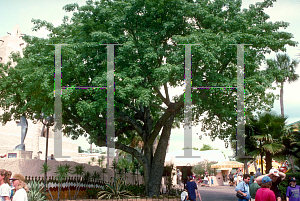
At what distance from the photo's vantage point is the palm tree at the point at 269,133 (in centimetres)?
1664

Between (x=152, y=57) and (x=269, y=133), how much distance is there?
880 cm

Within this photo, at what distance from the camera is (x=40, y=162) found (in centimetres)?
1552

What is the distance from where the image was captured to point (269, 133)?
56.6 ft

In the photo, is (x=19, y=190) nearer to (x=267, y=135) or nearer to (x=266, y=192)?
(x=266, y=192)

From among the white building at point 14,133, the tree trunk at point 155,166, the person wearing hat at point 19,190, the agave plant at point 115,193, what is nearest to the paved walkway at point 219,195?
the tree trunk at point 155,166

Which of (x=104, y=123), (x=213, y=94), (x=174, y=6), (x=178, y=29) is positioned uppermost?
(x=174, y=6)

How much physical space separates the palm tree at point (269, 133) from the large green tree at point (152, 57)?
232 centimetres

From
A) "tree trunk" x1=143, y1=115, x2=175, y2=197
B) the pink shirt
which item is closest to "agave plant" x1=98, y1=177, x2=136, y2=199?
"tree trunk" x1=143, y1=115, x2=175, y2=197

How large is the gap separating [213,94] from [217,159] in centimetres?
2925

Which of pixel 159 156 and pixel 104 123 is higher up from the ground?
pixel 104 123

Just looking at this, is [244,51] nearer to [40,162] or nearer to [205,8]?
[205,8]

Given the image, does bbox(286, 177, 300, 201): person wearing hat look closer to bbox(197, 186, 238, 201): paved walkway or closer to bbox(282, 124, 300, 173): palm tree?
bbox(282, 124, 300, 173): palm tree

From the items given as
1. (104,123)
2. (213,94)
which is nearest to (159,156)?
(104,123)

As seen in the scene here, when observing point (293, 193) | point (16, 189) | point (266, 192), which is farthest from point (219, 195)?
point (16, 189)
